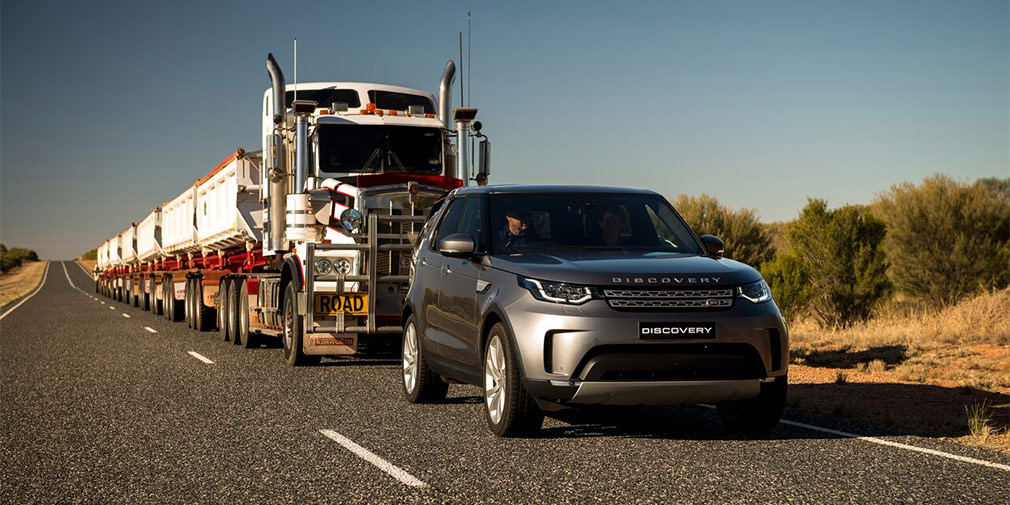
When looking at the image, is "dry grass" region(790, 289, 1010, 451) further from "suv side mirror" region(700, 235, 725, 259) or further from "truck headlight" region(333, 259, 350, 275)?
"truck headlight" region(333, 259, 350, 275)

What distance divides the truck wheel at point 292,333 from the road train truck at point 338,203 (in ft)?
0.05

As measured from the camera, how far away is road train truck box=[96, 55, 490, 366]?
1317 centimetres

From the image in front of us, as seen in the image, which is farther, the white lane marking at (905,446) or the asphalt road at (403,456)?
the white lane marking at (905,446)

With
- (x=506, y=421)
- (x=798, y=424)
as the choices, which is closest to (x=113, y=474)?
(x=506, y=421)

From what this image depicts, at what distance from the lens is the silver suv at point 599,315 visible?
7.07 metres

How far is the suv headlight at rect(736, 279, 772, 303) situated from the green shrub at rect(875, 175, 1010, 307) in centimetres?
2230

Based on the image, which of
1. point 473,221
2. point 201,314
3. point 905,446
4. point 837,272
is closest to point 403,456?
point 473,221

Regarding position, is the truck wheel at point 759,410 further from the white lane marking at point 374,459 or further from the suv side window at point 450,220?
the suv side window at point 450,220

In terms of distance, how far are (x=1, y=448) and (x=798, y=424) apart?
609 cm

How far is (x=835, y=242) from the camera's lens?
1013 inches

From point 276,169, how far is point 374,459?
7.94 m

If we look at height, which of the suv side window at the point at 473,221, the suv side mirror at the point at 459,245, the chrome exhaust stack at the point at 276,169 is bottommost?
the suv side mirror at the point at 459,245

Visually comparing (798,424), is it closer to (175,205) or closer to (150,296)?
(175,205)

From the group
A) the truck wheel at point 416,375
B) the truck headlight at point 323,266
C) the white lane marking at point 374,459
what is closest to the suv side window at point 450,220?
the truck wheel at point 416,375
